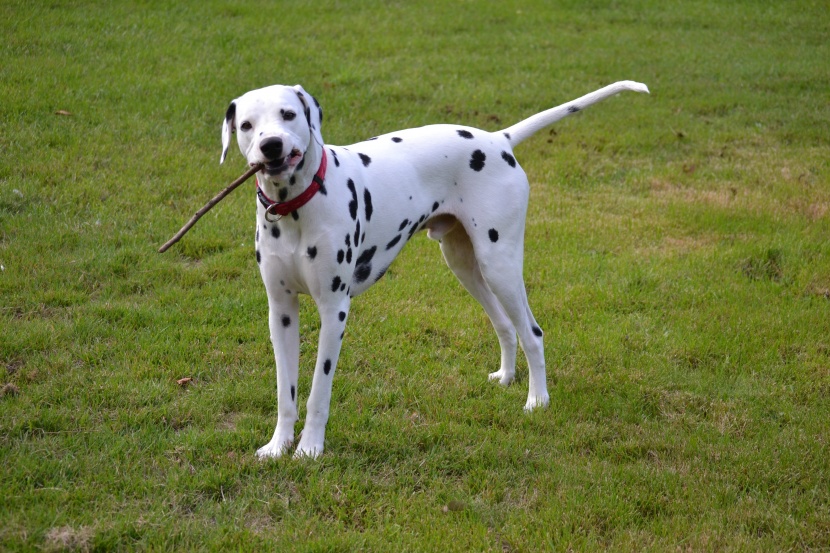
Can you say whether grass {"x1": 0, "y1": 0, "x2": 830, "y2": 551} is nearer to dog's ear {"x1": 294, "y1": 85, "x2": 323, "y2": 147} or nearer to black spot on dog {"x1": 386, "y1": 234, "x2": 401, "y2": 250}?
black spot on dog {"x1": 386, "y1": 234, "x2": 401, "y2": 250}

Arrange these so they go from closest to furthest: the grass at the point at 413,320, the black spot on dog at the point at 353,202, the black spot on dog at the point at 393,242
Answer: the grass at the point at 413,320, the black spot on dog at the point at 353,202, the black spot on dog at the point at 393,242

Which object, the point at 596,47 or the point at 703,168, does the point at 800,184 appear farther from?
the point at 596,47

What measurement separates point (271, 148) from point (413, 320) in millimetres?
2880

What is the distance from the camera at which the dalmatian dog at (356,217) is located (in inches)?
182

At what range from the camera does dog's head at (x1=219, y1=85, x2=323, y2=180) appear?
434 cm

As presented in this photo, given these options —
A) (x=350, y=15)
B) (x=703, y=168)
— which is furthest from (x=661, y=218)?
(x=350, y=15)

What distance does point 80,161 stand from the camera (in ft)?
30.6

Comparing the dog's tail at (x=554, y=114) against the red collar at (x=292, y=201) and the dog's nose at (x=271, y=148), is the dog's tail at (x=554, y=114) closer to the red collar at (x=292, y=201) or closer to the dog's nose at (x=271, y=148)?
the red collar at (x=292, y=201)

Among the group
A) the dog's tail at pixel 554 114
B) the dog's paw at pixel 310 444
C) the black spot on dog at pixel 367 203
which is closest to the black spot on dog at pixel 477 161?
the dog's tail at pixel 554 114

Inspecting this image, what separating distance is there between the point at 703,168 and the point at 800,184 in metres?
1.10

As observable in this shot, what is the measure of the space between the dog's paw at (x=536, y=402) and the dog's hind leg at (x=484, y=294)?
0.38m

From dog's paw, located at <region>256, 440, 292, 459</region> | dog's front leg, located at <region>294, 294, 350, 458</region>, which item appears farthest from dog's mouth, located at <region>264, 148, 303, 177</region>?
dog's paw, located at <region>256, 440, 292, 459</region>

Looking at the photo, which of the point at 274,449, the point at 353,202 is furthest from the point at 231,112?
the point at 274,449

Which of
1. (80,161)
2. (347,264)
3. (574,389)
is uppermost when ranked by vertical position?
(347,264)
